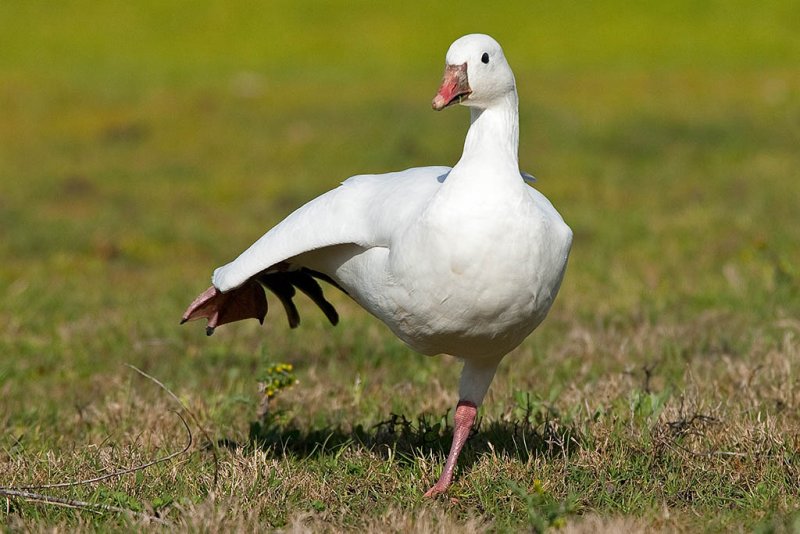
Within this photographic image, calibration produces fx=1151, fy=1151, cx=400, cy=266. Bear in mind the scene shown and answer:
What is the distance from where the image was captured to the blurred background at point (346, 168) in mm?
6129

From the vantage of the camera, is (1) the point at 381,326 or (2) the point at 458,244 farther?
(1) the point at 381,326

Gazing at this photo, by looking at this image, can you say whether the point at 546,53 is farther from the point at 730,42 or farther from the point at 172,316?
the point at 172,316

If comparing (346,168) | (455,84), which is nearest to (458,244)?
(455,84)

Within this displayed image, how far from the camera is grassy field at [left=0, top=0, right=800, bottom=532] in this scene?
3.67 meters

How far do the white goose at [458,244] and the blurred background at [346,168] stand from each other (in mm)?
1143

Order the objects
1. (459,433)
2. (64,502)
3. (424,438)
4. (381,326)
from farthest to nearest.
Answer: (381,326) < (424,438) < (459,433) < (64,502)

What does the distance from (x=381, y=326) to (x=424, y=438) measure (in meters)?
2.29

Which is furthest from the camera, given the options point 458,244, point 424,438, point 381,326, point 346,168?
point 346,168

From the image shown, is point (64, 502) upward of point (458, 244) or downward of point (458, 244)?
downward

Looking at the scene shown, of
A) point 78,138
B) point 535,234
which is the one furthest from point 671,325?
point 78,138

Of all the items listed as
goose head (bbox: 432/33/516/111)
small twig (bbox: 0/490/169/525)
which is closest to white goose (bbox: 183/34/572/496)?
goose head (bbox: 432/33/516/111)

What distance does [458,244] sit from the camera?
3320 mm

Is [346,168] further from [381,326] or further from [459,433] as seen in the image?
[459,433]

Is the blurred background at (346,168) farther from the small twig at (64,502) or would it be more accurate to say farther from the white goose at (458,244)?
the small twig at (64,502)
